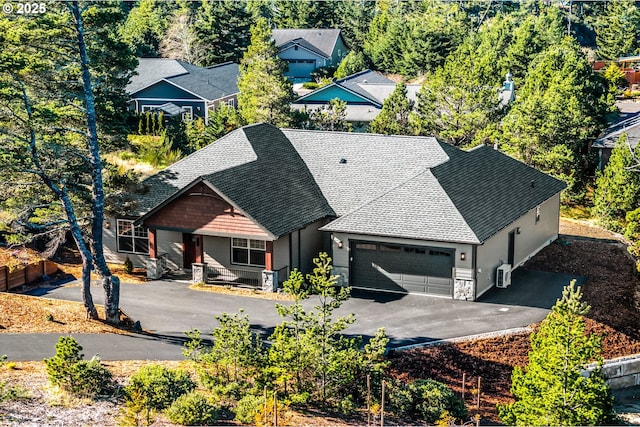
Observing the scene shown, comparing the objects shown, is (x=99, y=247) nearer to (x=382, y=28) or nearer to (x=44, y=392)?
(x=44, y=392)

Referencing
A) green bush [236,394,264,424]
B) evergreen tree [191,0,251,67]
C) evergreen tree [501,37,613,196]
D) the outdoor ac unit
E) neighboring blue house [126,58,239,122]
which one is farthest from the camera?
evergreen tree [191,0,251,67]

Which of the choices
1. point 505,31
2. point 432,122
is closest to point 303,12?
point 505,31

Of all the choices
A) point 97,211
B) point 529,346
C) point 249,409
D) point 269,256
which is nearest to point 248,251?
point 269,256

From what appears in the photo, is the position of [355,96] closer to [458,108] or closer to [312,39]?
[458,108]

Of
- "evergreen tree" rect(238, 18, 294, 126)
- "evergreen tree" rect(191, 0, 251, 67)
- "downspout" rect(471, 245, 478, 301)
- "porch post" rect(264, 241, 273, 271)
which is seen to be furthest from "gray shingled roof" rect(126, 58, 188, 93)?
"downspout" rect(471, 245, 478, 301)

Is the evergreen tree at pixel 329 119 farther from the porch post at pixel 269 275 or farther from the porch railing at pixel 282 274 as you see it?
the porch post at pixel 269 275

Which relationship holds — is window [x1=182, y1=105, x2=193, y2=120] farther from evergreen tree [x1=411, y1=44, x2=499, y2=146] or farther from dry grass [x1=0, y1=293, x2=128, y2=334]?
dry grass [x1=0, y1=293, x2=128, y2=334]
